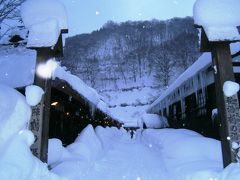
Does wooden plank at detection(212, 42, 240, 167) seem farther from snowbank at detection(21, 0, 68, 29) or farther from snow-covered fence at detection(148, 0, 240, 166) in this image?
snowbank at detection(21, 0, 68, 29)

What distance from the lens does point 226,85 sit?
20.6ft

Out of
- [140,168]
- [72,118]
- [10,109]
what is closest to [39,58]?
[10,109]

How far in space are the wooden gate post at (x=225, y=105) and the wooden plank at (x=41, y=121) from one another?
3.91 m

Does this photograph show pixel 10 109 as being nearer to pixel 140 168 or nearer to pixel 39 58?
pixel 39 58

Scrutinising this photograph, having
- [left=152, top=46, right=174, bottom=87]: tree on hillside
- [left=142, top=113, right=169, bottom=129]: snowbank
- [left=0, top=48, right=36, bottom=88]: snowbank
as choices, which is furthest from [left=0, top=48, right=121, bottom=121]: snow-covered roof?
[left=152, top=46, right=174, bottom=87]: tree on hillside

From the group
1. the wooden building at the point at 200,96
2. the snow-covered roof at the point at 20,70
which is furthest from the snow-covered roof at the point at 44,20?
the wooden building at the point at 200,96

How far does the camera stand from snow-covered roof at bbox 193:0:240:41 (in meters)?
6.53

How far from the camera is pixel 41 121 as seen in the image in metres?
6.23

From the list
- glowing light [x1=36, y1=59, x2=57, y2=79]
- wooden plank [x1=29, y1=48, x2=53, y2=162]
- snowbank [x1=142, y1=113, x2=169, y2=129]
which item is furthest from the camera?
snowbank [x1=142, y1=113, x2=169, y2=129]

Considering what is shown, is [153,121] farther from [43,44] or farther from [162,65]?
[162,65]

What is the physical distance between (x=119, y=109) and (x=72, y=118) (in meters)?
60.6

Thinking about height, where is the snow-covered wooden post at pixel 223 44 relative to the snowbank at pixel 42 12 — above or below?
below

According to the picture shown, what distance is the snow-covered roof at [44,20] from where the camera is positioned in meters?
6.66

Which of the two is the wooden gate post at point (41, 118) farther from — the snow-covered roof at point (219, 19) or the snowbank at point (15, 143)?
the snow-covered roof at point (219, 19)
